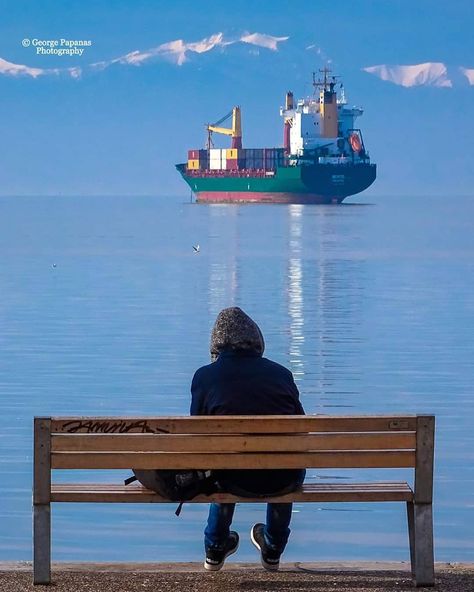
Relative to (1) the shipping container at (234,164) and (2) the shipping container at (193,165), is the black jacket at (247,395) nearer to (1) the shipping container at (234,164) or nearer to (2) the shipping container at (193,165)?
(1) the shipping container at (234,164)

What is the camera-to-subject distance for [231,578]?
14.6 feet

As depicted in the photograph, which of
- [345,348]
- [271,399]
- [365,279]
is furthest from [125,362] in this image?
[365,279]

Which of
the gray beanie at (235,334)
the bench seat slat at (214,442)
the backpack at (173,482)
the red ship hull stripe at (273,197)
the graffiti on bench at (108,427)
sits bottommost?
the red ship hull stripe at (273,197)

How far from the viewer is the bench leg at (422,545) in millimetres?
4359

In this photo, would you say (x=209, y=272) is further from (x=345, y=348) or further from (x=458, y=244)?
(x=458, y=244)

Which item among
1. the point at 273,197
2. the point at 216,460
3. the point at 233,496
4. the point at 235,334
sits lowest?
the point at 273,197

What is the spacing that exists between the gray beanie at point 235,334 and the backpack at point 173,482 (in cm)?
41

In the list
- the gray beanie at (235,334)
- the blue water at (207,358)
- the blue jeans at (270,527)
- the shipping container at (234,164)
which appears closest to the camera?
the gray beanie at (235,334)

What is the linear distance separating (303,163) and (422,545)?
3706 inches

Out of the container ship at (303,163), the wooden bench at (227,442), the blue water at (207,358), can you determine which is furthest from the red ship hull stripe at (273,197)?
the wooden bench at (227,442)

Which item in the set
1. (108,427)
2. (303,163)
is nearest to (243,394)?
(108,427)

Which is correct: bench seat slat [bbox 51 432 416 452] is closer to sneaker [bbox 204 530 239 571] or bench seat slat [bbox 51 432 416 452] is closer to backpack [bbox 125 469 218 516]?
backpack [bbox 125 469 218 516]

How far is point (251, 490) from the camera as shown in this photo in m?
4.38

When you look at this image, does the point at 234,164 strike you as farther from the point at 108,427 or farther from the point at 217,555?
the point at 108,427
